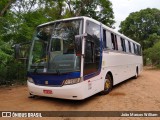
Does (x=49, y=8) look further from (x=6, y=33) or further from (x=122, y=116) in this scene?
(x=122, y=116)

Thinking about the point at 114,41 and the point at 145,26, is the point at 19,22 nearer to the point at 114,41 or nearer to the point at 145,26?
the point at 114,41

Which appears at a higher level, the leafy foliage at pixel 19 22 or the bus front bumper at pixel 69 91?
the leafy foliage at pixel 19 22

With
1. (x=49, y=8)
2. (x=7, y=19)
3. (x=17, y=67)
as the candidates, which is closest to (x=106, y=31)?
(x=7, y=19)

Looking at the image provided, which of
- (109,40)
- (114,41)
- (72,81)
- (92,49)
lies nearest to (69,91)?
(72,81)

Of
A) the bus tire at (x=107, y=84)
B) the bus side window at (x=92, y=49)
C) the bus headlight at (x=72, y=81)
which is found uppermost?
the bus side window at (x=92, y=49)

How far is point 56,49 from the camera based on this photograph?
24.6 ft

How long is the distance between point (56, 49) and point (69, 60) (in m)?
0.84

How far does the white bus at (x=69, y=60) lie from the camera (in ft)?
22.5

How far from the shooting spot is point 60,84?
22.7 ft

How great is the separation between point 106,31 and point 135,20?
30747 mm

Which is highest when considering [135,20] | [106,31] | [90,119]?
[135,20]

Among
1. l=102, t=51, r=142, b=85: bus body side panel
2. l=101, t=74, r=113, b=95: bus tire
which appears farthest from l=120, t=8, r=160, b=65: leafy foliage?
l=101, t=74, r=113, b=95: bus tire

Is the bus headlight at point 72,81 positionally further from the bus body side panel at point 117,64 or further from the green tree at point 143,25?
the green tree at point 143,25

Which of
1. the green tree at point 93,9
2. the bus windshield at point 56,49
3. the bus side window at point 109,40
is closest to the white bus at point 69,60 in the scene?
the bus windshield at point 56,49
